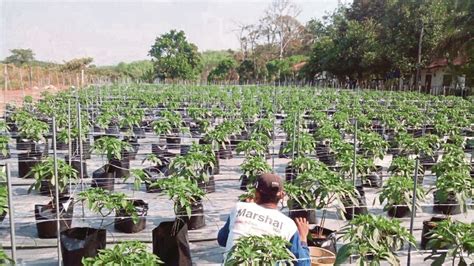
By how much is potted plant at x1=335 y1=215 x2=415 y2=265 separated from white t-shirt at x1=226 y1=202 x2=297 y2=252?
42cm

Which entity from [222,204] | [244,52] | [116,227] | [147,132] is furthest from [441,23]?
[244,52]

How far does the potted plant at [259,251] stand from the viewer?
7.47 ft

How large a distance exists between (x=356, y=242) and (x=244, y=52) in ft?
160

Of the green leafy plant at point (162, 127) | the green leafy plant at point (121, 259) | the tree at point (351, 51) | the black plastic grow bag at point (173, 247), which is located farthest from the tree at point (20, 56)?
the green leafy plant at point (121, 259)

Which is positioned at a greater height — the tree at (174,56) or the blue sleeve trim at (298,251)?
the tree at (174,56)

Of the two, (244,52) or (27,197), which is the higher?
(244,52)

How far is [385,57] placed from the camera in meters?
25.6

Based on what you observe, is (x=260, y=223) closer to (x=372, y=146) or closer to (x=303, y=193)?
(x=303, y=193)

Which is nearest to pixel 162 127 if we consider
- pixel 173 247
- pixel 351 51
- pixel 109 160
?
pixel 109 160

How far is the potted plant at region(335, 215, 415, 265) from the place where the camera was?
260 centimetres

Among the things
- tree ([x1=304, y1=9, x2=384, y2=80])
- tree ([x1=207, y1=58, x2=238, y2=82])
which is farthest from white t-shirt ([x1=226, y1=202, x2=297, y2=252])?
tree ([x1=207, y1=58, x2=238, y2=82])

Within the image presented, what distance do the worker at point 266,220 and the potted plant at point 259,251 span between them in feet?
0.20

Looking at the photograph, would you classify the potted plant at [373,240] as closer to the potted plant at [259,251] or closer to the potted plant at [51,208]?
the potted plant at [259,251]

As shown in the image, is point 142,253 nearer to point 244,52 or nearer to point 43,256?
point 43,256
